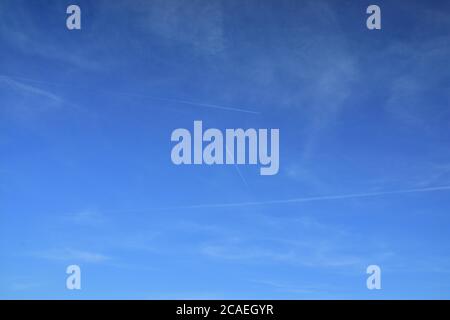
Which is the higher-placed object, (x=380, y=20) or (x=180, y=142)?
(x=380, y=20)
